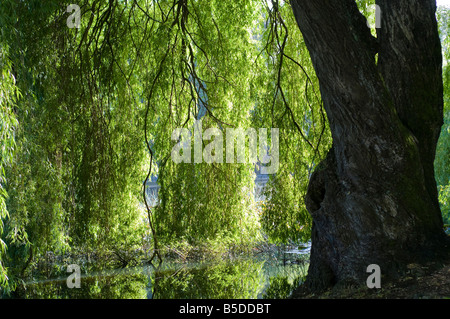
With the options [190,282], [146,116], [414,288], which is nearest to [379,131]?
[414,288]

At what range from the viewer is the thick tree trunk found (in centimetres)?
276

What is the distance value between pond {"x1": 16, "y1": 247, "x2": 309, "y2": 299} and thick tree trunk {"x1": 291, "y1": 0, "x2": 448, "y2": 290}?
4.80 ft

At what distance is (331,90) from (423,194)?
0.71 meters

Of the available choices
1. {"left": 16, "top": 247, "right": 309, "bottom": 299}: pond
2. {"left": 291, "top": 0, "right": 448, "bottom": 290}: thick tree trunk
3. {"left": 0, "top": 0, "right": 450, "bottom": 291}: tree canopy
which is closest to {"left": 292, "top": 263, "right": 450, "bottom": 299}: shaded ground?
{"left": 291, "top": 0, "right": 448, "bottom": 290}: thick tree trunk

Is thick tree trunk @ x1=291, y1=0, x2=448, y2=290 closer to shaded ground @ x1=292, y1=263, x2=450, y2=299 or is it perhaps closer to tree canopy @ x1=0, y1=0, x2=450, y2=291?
shaded ground @ x1=292, y1=263, x2=450, y2=299

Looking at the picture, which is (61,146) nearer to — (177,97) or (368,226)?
(177,97)

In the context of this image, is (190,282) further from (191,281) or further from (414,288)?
(414,288)

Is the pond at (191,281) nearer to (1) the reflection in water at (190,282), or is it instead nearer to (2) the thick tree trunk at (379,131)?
(1) the reflection in water at (190,282)

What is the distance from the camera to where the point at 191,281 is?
5.04 metres

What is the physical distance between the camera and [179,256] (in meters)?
5.98

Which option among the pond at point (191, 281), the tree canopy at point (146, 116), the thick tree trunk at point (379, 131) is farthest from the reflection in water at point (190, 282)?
the thick tree trunk at point (379, 131)

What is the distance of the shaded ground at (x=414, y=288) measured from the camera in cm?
245

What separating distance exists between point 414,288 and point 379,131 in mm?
771
